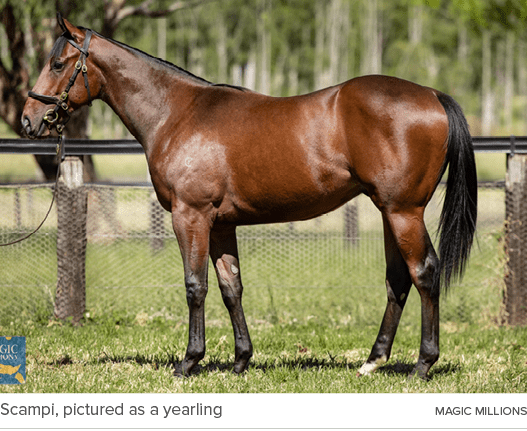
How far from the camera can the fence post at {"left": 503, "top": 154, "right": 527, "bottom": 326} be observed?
626 centimetres

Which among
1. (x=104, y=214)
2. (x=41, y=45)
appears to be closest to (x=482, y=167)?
(x=41, y=45)

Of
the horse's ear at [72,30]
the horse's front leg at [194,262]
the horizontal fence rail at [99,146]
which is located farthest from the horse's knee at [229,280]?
the horizontal fence rail at [99,146]

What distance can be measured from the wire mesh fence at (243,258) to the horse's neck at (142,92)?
74.7 inches

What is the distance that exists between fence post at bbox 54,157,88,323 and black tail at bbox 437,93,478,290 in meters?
3.72

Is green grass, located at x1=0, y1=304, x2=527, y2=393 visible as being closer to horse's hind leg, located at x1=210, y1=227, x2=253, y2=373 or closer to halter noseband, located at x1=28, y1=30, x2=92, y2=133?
horse's hind leg, located at x1=210, y1=227, x2=253, y2=373

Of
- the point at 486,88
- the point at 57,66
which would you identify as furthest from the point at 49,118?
the point at 486,88

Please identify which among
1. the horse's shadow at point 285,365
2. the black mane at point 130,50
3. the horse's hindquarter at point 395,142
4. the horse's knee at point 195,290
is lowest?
the horse's shadow at point 285,365

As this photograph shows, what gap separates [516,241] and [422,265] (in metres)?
2.41

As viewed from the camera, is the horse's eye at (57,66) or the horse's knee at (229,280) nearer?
the horse's eye at (57,66)

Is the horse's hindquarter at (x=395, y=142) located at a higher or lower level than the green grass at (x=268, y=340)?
higher

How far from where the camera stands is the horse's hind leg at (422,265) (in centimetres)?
427

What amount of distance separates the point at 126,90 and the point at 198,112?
23.6 inches

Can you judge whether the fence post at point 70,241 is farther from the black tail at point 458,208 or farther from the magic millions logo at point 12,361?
the black tail at point 458,208

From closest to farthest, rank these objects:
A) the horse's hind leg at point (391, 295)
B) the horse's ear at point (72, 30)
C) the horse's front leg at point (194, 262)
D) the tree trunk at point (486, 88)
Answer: the horse's front leg at point (194, 262) → the horse's ear at point (72, 30) → the horse's hind leg at point (391, 295) → the tree trunk at point (486, 88)
